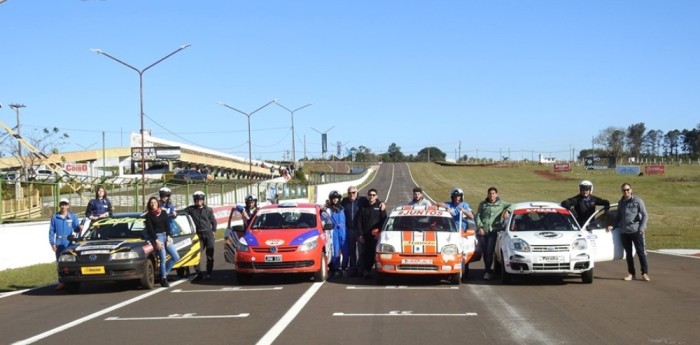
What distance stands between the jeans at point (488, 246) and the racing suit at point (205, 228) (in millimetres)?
5392

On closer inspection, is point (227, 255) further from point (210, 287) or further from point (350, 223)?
point (350, 223)

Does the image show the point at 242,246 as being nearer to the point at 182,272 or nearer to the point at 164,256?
the point at 164,256

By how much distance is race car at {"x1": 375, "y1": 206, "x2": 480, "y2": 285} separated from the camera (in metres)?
13.7

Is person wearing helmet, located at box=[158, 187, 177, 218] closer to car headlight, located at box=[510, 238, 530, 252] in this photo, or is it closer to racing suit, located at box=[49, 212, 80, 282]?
racing suit, located at box=[49, 212, 80, 282]

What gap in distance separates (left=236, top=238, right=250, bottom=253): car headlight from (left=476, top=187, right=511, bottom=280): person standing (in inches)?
172

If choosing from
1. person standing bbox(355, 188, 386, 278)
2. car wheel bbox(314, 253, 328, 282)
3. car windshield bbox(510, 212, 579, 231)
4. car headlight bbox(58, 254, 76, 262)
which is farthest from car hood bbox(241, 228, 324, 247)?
car windshield bbox(510, 212, 579, 231)

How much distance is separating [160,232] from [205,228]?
1906mm

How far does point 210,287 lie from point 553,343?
25.3ft

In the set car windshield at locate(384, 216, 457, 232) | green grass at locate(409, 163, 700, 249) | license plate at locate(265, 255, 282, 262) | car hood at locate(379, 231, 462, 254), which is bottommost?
green grass at locate(409, 163, 700, 249)

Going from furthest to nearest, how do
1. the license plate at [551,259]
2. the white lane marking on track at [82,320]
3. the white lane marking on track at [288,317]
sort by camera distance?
the license plate at [551,259], the white lane marking on track at [82,320], the white lane marking on track at [288,317]

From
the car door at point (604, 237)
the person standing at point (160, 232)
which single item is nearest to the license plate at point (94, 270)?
the person standing at point (160, 232)

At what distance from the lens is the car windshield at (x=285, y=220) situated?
15453mm

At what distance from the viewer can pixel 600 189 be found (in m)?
83.1

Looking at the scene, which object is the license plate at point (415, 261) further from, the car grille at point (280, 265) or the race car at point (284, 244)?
the car grille at point (280, 265)
